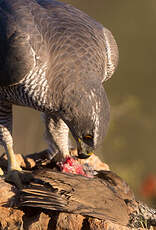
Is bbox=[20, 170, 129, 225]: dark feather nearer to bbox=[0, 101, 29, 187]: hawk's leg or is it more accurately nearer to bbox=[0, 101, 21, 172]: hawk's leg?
bbox=[0, 101, 29, 187]: hawk's leg

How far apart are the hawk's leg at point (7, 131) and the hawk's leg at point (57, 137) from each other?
0.65 m

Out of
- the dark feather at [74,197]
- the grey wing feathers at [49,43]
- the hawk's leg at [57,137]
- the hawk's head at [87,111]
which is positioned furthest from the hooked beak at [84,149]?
the hawk's leg at [57,137]

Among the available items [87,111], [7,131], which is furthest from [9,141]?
[87,111]

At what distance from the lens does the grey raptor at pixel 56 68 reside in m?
4.30

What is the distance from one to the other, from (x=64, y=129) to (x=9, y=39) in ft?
6.02

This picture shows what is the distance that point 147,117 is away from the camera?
23.8ft

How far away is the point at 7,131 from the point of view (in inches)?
215

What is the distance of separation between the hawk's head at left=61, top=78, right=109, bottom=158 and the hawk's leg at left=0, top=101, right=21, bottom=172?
3.86 feet

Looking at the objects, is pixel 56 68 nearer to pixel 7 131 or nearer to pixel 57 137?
pixel 7 131

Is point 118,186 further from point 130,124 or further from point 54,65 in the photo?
point 130,124

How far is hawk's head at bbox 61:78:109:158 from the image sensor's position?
166 inches

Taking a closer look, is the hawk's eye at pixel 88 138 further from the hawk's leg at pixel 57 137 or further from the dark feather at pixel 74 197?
the hawk's leg at pixel 57 137

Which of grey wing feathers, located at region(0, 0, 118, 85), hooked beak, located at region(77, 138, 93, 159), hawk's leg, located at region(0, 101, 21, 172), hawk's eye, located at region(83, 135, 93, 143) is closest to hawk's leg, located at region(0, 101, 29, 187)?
hawk's leg, located at region(0, 101, 21, 172)

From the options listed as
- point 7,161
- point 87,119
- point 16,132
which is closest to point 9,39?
point 87,119
